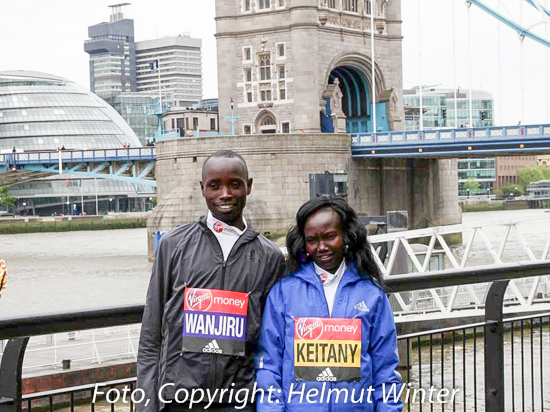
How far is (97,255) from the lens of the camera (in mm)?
47094

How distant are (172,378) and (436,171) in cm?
4665

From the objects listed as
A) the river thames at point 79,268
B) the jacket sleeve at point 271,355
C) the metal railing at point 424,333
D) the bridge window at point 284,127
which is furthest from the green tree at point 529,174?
the jacket sleeve at point 271,355

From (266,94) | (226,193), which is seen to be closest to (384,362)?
(226,193)

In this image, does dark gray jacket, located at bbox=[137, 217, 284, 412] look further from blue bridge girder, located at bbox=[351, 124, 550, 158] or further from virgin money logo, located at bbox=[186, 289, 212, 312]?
blue bridge girder, located at bbox=[351, 124, 550, 158]

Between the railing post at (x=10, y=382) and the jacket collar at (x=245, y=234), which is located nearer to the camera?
the railing post at (x=10, y=382)

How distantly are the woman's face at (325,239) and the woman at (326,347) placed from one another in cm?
7

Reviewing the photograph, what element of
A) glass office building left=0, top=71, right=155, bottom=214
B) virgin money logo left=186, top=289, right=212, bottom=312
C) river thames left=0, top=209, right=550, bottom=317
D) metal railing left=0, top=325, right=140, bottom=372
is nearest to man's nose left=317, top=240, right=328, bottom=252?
virgin money logo left=186, top=289, right=212, bottom=312

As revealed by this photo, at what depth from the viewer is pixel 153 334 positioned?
419 centimetres

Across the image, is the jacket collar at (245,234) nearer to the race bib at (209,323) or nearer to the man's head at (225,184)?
the man's head at (225,184)

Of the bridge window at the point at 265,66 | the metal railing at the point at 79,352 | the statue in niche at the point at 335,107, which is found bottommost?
the metal railing at the point at 79,352

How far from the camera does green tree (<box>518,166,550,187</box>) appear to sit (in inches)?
4592

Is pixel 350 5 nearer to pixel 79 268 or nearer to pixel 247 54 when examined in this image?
pixel 247 54

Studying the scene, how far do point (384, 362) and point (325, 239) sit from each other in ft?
1.89

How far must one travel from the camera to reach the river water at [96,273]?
708 inches
